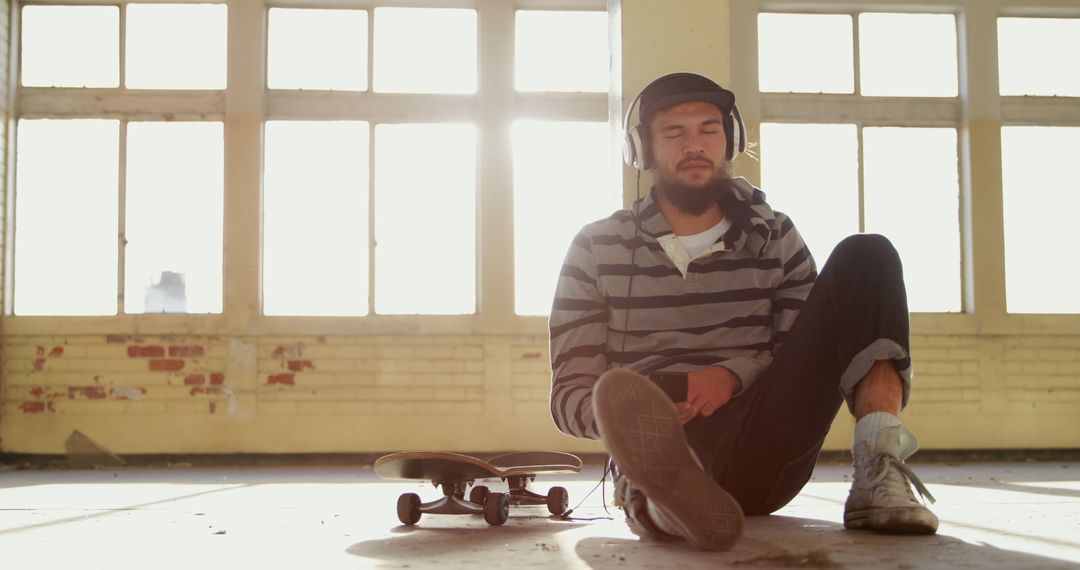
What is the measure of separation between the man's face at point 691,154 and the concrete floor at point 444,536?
73 cm

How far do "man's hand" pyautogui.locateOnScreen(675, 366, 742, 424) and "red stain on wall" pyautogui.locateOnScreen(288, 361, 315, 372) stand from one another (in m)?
5.17

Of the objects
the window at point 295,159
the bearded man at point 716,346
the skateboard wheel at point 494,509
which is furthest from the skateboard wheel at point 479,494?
the window at point 295,159

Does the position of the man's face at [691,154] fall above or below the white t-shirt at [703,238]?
above

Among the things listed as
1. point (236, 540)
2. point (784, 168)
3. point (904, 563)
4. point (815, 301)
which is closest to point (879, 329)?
point (815, 301)

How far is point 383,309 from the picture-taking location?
A: 7.26 m

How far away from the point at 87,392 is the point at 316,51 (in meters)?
2.63

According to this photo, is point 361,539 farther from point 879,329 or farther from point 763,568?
point 879,329

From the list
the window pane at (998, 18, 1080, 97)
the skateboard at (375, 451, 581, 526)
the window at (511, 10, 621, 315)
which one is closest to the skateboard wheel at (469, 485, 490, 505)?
the skateboard at (375, 451, 581, 526)

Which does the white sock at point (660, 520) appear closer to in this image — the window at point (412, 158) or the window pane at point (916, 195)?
the window at point (412, 158)

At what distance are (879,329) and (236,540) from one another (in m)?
1.39

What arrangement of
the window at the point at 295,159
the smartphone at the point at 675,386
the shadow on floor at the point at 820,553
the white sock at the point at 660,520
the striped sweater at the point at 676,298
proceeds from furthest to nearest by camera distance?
1. the window at the point at 295,159
2. the striped sweater at the point at 676,298
3. the smartphone at the point at 675,386
4. the white sock at the point at 660,520
5. the shadow on floor at the point at 820,553

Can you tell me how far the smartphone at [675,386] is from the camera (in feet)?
7.13

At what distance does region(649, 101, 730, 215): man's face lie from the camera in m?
2.42

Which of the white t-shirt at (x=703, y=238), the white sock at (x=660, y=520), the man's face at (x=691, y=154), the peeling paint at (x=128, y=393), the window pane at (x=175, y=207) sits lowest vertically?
the peeling paint at (x=128, y=393)
